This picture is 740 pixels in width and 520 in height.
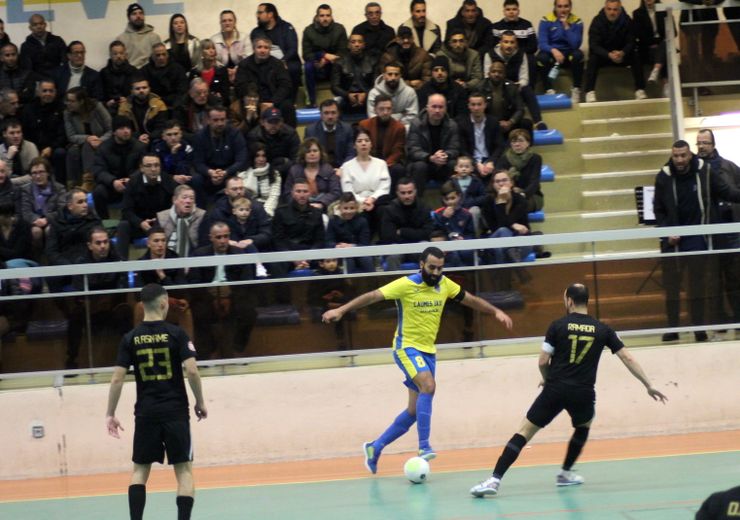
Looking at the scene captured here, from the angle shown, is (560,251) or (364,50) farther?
(364,50)

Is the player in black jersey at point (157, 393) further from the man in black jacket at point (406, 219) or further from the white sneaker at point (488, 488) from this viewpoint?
the man in black jacket at point (406, 219)

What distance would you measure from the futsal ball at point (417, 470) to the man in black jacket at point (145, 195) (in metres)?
5.11

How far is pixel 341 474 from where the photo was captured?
1194cm

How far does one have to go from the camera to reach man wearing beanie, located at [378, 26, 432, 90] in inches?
668

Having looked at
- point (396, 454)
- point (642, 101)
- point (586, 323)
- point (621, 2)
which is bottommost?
point (396, 454)

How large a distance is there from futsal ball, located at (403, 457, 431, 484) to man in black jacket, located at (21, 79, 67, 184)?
744cm

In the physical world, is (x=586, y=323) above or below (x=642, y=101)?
below

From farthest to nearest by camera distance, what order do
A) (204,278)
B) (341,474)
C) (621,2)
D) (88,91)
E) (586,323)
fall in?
(621,2), (88,91), (204,278), (341,474), (586,323)

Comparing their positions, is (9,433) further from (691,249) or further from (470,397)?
(691,249)

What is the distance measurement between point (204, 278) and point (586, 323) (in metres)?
4.45

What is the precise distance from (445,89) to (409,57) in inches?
44.2

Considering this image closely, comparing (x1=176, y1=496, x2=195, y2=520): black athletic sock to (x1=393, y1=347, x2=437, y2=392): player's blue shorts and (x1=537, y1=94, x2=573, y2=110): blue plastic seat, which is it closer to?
(x1=393, y1=347, x2=437, y2=392): player's blue shorts

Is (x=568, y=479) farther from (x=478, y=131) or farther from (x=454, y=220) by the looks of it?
(x=478, y=131)

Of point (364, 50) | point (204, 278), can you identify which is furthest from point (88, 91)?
point (204, 278)
